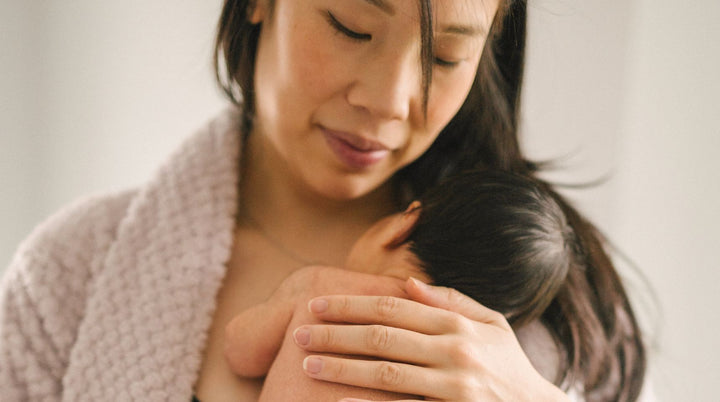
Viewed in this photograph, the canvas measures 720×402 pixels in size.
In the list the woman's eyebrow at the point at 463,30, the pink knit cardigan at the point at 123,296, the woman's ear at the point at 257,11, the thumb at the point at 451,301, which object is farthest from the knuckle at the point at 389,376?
the woman's ear at the point at 257,11

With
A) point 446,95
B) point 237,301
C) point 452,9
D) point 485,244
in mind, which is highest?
point 452,9

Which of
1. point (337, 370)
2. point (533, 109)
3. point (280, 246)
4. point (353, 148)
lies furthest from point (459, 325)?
point (533, 109)

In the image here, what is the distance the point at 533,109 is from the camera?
4.77 feet

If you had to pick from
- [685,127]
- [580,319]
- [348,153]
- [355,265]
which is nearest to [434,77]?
[348,153]

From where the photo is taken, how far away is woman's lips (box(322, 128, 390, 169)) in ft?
2.46

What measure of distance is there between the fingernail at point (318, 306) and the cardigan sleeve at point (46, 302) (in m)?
0.34

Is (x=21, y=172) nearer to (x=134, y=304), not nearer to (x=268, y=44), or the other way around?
(x=134, y=304)

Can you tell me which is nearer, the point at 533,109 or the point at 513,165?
the point at 513,165

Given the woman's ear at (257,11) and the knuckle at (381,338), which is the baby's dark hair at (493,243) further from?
the woman's ear at (257,11)

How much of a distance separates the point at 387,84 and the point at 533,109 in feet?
2.82

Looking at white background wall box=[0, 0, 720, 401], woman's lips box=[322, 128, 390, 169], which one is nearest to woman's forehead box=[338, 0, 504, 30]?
woman's lips box=[322, 128, 390, 169]

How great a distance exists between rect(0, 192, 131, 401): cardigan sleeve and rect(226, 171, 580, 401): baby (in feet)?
0.76

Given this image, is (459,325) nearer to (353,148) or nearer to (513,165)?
(353,148)

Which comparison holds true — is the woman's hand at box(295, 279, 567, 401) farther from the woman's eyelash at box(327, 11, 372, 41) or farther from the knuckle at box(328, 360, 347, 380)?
the woman's eyelash at box(327, 11, 372, 41)
